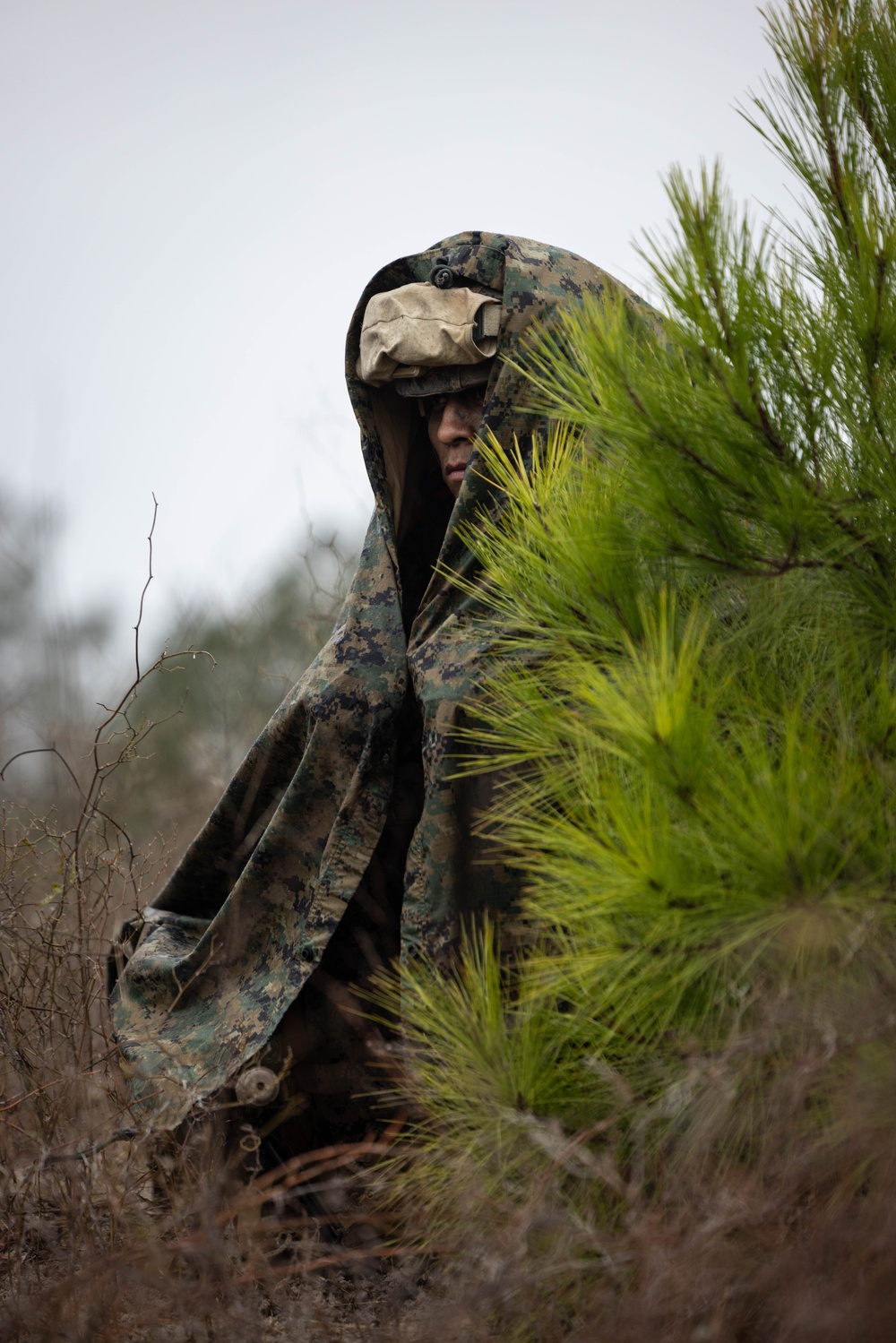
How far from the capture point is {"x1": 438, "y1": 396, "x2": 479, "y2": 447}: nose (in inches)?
98.2

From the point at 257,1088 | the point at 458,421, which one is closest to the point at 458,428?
the point at 458,421

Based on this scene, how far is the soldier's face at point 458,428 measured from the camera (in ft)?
8.18

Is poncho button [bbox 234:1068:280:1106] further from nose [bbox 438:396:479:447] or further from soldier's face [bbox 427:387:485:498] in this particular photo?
nose [bbox 438:396:479:447]

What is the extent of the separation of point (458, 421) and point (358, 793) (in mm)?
858

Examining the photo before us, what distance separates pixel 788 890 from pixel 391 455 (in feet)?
5.59

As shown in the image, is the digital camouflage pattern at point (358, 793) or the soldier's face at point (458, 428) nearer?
the digital camouflage pattern at point (358, 793)

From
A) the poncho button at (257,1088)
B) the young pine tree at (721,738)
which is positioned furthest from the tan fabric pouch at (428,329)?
the poncho button at (257,1088)

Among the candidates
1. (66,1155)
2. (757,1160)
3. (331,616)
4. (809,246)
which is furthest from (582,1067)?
(331,616)

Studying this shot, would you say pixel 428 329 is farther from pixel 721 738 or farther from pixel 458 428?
pixel 721 738

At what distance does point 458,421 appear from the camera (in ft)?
8.19

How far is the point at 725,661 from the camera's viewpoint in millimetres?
1570

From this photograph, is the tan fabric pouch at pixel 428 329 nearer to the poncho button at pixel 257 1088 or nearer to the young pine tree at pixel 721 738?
the young pine tree at pixel 721 738

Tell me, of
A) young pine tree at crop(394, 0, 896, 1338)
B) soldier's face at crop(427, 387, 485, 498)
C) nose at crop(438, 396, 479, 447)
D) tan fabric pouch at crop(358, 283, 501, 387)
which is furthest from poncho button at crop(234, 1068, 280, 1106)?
tan fabric pouch at crop(358, 283, 501, 387)

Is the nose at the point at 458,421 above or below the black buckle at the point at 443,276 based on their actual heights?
below
